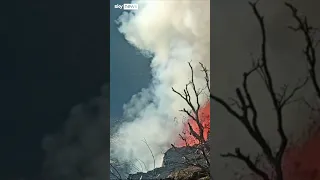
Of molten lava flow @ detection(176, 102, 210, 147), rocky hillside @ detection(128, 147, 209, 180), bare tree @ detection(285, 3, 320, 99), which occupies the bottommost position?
rocky hillside @ detection(128, 147, 209, 180)

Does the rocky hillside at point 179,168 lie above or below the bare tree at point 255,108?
below

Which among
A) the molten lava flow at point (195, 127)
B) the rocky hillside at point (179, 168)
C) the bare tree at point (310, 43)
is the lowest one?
the rocky hillside at point (179, 168)

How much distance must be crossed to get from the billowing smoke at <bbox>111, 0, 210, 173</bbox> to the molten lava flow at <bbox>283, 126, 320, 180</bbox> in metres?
0.46

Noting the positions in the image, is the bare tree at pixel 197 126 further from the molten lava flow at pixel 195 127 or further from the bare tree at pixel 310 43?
the bare tree at pixel 310 43

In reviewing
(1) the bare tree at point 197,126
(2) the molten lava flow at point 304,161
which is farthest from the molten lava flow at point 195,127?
(2) the molten lava flow at point 304,161

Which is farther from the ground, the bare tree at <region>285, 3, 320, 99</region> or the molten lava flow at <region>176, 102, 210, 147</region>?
the bare tree at <region>285, 3, 320, 99</region>

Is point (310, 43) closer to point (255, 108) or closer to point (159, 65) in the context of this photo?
point (255, 108)

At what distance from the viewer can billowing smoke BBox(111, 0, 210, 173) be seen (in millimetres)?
1696

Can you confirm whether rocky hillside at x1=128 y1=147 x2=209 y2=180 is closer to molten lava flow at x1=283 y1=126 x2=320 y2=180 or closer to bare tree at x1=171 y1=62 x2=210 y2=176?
bare tree at x1=171 y1=62 x2=210 y2=176

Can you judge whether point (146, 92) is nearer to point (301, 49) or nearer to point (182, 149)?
point (182, 149)

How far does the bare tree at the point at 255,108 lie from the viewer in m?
1.74

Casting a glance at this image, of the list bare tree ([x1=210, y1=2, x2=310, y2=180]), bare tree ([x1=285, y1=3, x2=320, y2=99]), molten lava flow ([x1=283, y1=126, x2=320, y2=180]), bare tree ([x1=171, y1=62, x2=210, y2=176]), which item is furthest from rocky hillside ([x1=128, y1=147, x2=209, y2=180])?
bare tree ([x1=285, y1=3, x2=320, y2=99])

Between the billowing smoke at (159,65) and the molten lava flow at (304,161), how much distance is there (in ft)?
1.51

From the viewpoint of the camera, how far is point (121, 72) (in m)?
1.70
